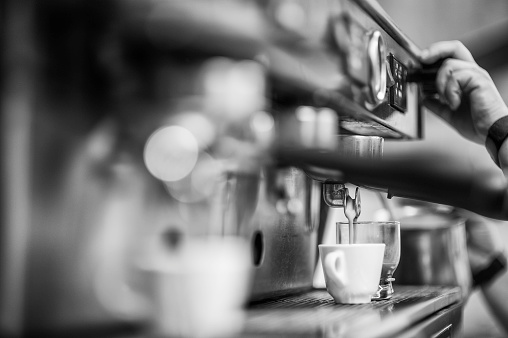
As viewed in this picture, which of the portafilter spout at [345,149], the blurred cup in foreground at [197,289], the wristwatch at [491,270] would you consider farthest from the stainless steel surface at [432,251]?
the blurred cup in foreground at [197,289]

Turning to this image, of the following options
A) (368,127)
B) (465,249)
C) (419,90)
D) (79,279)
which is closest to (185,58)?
(79,279)

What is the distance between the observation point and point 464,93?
122cm

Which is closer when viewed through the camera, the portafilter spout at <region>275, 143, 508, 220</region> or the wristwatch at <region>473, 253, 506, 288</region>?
the portafilter spout at <region>275, 143, 508, 220</region>

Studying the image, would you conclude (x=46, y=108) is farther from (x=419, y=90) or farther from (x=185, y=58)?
(x=419, y=90)

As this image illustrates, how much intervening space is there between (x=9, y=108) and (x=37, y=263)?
0.11 meters

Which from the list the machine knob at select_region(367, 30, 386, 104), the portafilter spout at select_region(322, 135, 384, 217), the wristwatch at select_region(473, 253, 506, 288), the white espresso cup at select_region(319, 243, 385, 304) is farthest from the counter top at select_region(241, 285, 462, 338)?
the wristwatch at select_region(473, 253, 506, 288)

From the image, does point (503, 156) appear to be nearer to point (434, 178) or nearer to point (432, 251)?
point (432, 251)

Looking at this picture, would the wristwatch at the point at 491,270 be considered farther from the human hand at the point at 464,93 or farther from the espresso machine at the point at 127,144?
the espresso machine at the point at 127,144

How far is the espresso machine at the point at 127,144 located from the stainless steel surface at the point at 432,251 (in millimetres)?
631

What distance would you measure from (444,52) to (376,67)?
36 centimetres

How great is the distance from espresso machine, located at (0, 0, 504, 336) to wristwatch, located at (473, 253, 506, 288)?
0.95 m

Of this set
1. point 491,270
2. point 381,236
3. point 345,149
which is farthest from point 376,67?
point 491,270

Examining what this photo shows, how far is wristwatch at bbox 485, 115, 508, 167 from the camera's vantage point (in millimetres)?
1163

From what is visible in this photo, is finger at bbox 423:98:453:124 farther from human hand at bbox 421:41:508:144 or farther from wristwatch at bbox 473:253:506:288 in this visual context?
wristwatch at bbox 473:253:506:288
